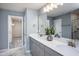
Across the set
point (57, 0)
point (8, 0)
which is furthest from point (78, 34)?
point (8, 0)

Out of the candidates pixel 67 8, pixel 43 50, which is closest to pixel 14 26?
pixel 43 50

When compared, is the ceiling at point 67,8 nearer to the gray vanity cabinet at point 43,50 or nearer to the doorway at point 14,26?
the gray vanity cabinet at point 43,50

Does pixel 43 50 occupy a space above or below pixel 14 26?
below

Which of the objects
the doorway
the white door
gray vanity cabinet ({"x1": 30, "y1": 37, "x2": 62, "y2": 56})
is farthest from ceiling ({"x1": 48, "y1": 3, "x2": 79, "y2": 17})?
the doorway

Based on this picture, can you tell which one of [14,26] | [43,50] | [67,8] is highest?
[67,8]

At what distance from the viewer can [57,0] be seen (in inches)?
101

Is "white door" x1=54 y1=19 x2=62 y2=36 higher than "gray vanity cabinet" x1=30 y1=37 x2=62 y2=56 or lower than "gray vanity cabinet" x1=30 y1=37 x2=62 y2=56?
higher

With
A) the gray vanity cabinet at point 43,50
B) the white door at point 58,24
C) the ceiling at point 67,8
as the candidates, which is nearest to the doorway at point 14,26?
the gray vanity cabinet at point 43,50

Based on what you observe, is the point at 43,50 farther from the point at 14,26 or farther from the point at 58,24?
the point at 14,26

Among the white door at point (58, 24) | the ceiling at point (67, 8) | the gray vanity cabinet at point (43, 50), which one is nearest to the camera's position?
the gray vanity cabinet at point (43, 50)

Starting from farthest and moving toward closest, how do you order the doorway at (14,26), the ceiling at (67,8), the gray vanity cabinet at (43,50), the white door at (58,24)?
1. the doorway at (14,26)
2. the white door at (58,24)
3. the ceiling at (67,8)
4. the gray vanity cabinet at (43,50)

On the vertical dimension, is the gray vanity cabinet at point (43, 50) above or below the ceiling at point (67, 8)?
below

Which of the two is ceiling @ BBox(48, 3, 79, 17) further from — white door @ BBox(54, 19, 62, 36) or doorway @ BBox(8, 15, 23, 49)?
doorway @ BBox(8, 15, 23, 49)

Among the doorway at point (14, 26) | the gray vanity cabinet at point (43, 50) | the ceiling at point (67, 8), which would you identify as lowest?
the gray vanity cabinet at point (43, 50)
